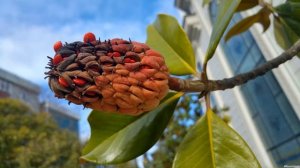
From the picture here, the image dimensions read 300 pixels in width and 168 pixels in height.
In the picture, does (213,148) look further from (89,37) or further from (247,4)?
(247,4)

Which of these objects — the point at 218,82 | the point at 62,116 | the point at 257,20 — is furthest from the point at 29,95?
the point at 218,82

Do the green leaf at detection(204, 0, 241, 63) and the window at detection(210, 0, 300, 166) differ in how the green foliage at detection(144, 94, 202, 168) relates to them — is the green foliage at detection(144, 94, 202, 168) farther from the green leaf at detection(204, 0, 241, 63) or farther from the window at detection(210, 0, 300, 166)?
the green leaf at detection(204, 0, 241, 63)

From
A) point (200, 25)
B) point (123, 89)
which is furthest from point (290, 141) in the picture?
point (200, 25)

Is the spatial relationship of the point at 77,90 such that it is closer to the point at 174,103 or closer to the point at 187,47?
the point at 174,103

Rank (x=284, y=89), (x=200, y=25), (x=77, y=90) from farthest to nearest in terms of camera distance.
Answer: (x=200, y=25) → (x=284, y=89) → (x=77, y=90)

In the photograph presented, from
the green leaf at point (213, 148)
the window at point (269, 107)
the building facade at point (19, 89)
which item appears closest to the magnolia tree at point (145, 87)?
the green leaf at point (213, 148)
